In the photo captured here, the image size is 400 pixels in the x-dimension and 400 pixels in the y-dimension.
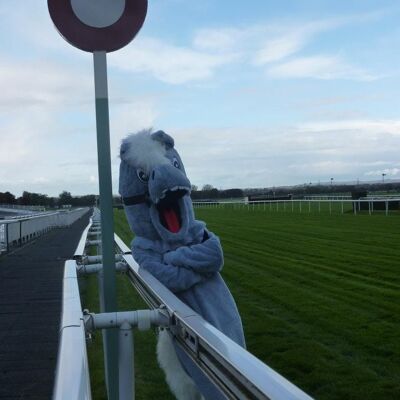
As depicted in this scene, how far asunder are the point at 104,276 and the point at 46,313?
15.2 ft

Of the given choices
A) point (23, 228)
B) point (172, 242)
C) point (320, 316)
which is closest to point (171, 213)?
point (172, 242)

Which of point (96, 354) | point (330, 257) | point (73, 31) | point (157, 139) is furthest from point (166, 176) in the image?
point (330, 257)

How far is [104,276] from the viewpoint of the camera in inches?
125

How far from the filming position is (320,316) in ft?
22.0

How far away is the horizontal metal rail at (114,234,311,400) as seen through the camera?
1.32 metres

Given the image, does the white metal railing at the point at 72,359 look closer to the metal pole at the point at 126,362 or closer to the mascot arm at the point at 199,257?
the metal pole at the point at 126,362

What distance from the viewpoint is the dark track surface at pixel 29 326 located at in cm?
474

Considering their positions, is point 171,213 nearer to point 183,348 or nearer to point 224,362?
Answer: point 183,348

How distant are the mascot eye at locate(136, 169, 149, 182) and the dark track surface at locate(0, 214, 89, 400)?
7.07 ft

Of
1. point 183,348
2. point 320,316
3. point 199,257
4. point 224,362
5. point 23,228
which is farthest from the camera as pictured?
point 23,228

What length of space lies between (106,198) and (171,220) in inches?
14.5

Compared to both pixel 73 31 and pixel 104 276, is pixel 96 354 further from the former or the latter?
pixel 73 31

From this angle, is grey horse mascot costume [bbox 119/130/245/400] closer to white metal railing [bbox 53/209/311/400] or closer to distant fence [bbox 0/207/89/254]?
white metal railing [bbox 53/209/311/400]

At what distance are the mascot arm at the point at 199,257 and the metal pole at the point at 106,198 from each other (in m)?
0.36
